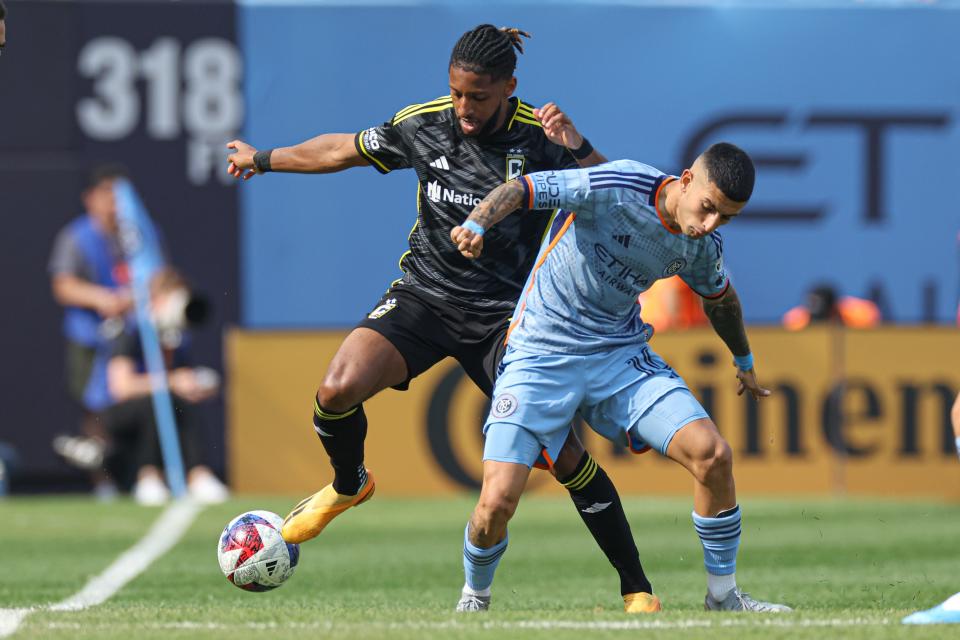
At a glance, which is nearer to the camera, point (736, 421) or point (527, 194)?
point (527, 194)

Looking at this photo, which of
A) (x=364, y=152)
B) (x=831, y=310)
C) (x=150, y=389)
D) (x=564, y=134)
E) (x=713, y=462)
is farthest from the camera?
(x=831, y=310)

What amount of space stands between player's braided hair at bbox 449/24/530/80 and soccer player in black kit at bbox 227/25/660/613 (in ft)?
0.05

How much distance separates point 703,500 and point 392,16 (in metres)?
11.2

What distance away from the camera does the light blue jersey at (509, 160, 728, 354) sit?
6.54 m

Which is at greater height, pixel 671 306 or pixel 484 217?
pixel 484 217

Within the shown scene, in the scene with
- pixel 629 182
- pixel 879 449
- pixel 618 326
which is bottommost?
pixel 879 449

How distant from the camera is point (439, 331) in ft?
24.6

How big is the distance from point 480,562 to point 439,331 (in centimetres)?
115

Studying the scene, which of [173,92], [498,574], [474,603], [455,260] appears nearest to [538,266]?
[455,260]

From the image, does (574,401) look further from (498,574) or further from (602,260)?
(498,574)

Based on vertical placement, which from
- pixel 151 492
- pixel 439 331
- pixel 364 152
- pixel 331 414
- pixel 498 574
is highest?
pixel 364 152

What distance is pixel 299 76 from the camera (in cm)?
1698

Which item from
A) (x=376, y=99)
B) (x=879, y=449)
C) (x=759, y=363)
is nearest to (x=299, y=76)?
(x=376, y=99)

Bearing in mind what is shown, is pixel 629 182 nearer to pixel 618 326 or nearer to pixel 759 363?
pixel 618 326
